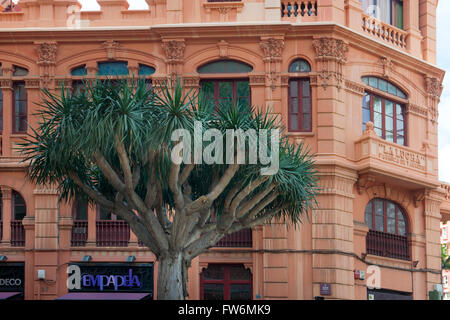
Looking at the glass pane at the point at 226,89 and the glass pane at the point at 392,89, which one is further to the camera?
the glass pane at the point at 392,89

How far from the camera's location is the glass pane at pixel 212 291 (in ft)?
97.9

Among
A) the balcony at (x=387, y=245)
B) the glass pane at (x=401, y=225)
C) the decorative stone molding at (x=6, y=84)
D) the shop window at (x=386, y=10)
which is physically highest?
the shop window at (x=386, y=10)

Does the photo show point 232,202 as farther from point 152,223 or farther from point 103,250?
point 103,250

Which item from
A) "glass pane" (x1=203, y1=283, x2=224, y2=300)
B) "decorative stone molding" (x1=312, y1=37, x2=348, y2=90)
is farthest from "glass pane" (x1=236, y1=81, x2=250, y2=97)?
"glass pane" (x1=203, y1=283, x2=224, y2=300)

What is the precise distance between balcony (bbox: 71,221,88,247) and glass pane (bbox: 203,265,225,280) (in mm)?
4540

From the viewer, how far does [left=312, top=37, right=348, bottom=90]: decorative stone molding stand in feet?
100

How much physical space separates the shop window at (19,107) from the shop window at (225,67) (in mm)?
6627

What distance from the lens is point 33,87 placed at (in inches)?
1225

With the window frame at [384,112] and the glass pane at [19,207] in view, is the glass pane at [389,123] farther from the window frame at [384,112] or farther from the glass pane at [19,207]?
the glass pane at [19,207]

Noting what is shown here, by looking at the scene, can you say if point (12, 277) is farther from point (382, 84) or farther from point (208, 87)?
point (382, 84)

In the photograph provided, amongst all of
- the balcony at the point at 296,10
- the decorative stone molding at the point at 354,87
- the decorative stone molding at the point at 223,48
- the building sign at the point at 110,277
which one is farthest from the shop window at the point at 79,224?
the decorative stone molding at the point at 354,87

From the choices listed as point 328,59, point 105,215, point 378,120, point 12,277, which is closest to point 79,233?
point 105,215

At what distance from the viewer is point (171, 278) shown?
22.5 m

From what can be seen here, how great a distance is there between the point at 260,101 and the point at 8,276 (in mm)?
11083
